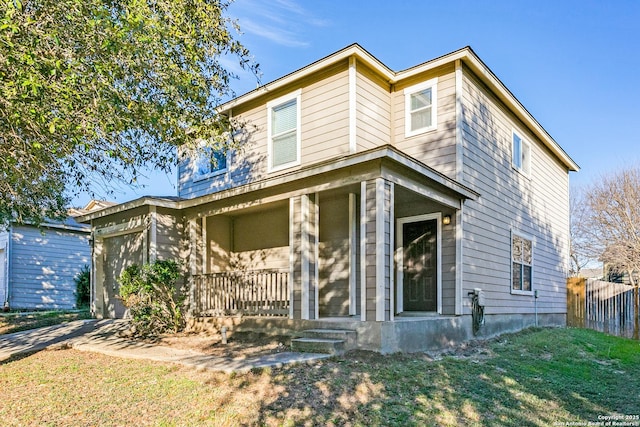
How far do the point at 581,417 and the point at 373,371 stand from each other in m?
2.30

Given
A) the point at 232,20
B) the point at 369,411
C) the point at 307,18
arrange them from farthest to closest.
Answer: the point at 307,18 < the point at 232,20 < the point at 369,411

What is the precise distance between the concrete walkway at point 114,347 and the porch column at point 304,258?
1.08 m

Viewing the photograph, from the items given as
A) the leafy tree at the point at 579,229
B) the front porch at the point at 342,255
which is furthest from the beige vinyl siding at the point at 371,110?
the leafy tree at the point at 579,229

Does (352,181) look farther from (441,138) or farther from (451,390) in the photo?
(451,390)

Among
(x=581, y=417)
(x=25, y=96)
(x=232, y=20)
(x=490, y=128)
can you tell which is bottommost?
(x=581, y=417)

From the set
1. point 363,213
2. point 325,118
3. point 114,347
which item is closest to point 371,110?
point 325,118

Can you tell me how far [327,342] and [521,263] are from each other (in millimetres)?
6906

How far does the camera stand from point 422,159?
9.66 meters

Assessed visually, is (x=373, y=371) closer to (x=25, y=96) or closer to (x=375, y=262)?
(x=375, y=262)

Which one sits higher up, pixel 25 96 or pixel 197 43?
pixel 197 43

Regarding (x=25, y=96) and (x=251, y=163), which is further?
(x=251, y=163)

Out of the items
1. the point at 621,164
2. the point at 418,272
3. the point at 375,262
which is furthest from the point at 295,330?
the point at 621,164

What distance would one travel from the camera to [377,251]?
707 centimetres

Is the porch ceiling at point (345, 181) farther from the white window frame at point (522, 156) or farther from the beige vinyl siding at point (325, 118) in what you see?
the white window frame at point (522, 156)
